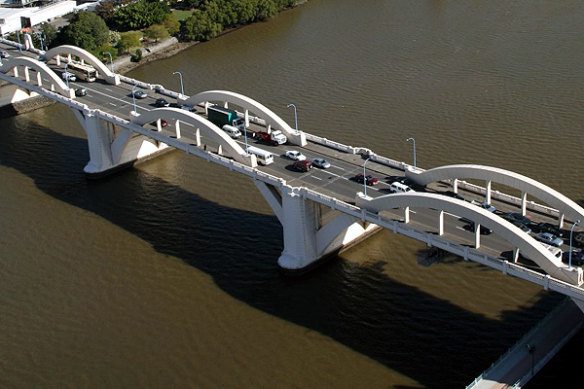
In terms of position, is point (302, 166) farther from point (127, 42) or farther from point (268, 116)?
point (127, 42)

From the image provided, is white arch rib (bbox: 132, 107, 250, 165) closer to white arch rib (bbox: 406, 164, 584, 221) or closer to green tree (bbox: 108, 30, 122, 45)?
white arch rib (bbox: 406, 164, 584, 221)

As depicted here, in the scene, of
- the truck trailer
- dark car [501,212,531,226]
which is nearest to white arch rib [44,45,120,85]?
the truck trailer

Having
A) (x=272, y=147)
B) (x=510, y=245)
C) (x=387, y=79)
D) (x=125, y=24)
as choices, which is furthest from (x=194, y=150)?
(x=125, y=24)

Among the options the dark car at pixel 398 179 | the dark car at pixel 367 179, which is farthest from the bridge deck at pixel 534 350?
the dark car at pixel 367 179

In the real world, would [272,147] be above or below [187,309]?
above

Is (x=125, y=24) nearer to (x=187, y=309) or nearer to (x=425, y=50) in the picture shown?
→ (x=425, y=50)

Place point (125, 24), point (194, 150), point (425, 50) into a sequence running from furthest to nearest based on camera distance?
point (125, 24) → point (425, 50) → point (194, 150)
